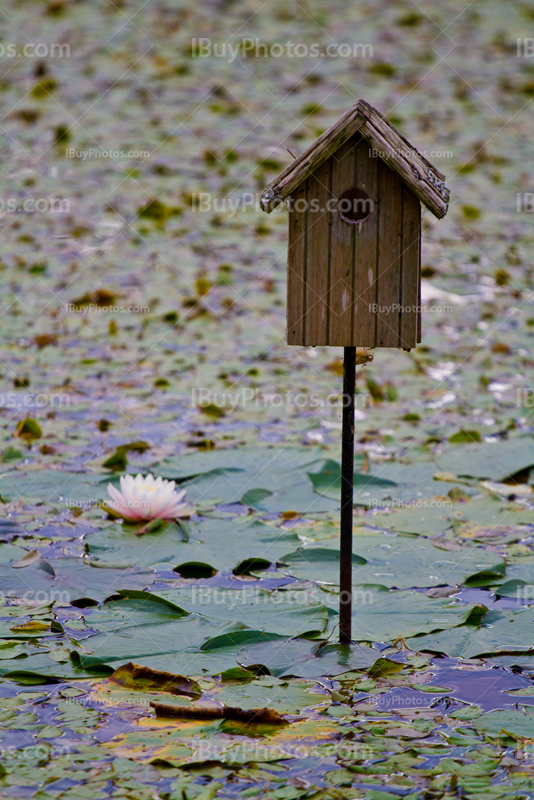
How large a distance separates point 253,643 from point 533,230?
6.69m

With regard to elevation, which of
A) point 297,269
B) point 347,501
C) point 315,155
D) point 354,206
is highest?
point 315,155

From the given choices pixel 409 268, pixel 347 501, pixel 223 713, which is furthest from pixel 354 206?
pixel 223 713

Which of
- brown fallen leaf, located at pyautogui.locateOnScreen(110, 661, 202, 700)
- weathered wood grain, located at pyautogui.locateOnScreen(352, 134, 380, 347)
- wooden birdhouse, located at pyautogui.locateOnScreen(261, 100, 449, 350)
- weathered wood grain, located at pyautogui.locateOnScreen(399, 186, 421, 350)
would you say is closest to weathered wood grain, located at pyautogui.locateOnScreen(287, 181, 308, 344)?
wooden birdhouse, located at pyautogui.locateOnScreen(261, 100, 449, 350)

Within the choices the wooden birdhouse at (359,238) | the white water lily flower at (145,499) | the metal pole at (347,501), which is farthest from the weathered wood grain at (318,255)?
the white water lily flower at (145,499)

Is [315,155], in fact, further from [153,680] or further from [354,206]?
[153,680]

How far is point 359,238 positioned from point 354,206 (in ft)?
0.31

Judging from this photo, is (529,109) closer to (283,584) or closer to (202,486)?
(202,486)

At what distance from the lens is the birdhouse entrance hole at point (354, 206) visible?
2279 mm

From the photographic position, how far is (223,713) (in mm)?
1965

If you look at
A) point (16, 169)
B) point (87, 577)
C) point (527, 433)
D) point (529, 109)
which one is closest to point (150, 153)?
point (16, 169)

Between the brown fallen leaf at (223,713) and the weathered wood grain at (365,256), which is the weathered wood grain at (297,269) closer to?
the weathered wood grain at (365,256)

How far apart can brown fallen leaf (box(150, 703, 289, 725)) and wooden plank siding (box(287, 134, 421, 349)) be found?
98cm

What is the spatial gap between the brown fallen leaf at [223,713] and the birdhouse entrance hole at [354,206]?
4.22 feet

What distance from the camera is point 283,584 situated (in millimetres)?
2758
